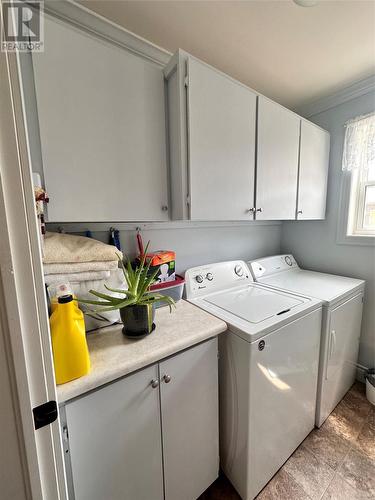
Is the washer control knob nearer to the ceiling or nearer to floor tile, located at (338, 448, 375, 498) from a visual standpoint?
floor tile, located at (338, 448, 375, 498)

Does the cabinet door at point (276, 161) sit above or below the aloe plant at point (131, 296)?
above

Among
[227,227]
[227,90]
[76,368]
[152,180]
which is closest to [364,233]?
[227,227]

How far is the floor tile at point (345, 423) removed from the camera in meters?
1.46

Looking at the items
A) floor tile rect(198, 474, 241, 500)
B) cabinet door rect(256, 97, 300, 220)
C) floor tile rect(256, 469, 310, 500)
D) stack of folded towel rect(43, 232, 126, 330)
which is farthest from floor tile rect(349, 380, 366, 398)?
stack of folded towel rect(43, 232, 126, 330)

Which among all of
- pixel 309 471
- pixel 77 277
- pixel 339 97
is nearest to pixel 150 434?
pixel 77 277

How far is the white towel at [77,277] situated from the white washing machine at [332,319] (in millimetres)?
1233

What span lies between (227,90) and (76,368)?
1.48 m

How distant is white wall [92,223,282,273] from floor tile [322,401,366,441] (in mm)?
1371

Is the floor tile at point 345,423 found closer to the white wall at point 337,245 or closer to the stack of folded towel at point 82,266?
the white wall at point 337,245

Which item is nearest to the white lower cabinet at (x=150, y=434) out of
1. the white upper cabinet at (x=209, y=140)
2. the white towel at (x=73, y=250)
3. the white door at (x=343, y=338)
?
the white towel at (x=73, y=250)

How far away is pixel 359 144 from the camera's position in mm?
1735

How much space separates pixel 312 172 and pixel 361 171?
0.47 m

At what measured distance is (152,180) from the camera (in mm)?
1094

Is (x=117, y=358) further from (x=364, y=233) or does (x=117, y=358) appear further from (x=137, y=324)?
(x=364, y=233)
